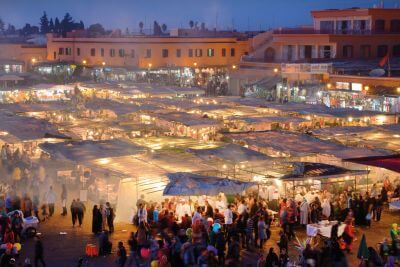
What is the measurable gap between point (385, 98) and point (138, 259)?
1753cm

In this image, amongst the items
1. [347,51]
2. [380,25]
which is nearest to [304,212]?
[347,51]

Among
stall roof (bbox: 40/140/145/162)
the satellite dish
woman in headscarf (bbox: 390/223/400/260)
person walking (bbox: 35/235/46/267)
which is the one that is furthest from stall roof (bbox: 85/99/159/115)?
woman in headscarf (bbox: 390/223/400/260)

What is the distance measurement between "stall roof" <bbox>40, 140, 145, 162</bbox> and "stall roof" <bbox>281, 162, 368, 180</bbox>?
4.47 metres

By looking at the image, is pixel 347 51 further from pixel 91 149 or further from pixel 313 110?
pixel 91 149

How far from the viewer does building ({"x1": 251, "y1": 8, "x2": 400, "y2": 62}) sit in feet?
133

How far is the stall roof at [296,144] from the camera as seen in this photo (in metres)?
17.6

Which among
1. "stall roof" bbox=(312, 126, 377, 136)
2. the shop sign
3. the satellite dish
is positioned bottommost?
"stall roof" bbox=(312, 126, 377, 136)

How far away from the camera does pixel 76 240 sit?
14.8m

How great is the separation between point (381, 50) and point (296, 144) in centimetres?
2538

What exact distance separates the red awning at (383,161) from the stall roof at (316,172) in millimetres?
546

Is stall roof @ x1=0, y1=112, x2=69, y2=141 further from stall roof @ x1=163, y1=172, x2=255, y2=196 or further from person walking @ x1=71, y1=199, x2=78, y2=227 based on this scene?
stall roof @ x1=163, y1=172, x2=255, y2=196

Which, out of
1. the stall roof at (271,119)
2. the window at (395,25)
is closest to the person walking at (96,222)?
the stall roof at (271,119)

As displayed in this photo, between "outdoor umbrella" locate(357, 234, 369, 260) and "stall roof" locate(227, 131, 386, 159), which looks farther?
"stall roof" locate(227, 131, 386, 159)

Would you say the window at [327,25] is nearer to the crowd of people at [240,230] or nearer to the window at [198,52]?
the window at [198,52]
